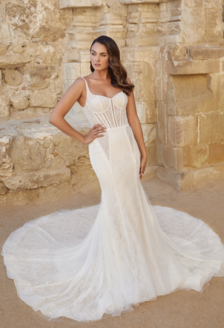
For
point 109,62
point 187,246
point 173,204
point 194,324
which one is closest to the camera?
point 194,324

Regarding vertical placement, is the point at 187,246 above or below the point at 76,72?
below

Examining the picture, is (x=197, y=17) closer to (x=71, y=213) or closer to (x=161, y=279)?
(x=71, y=213)

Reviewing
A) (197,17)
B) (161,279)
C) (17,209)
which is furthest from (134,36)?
(161,279)

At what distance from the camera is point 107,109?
9.91 ft

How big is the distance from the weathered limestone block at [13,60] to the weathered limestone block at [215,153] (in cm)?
281

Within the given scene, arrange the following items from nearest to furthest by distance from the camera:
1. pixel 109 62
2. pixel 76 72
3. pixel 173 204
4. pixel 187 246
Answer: pixel 109 62 < pixel 187 246 < pixel 173 204 < pixel 76 72

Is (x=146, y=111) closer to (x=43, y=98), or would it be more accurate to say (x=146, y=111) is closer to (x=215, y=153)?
(x=215, y=153)

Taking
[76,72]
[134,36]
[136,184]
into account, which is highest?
[134,36]

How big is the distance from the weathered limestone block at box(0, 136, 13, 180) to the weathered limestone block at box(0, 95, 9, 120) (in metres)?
0.62

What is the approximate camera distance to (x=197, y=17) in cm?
Result: 496

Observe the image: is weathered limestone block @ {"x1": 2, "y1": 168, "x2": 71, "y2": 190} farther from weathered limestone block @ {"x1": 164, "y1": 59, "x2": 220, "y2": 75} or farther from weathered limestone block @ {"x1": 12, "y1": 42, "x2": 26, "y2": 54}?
weathered limestone block @ {"x1": 164, "y1": 59, "x2": 220, "y2": 75}

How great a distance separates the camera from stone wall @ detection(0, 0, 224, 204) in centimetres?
492

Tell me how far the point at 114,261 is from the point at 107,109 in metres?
1.20

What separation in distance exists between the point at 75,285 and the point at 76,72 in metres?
3.13
